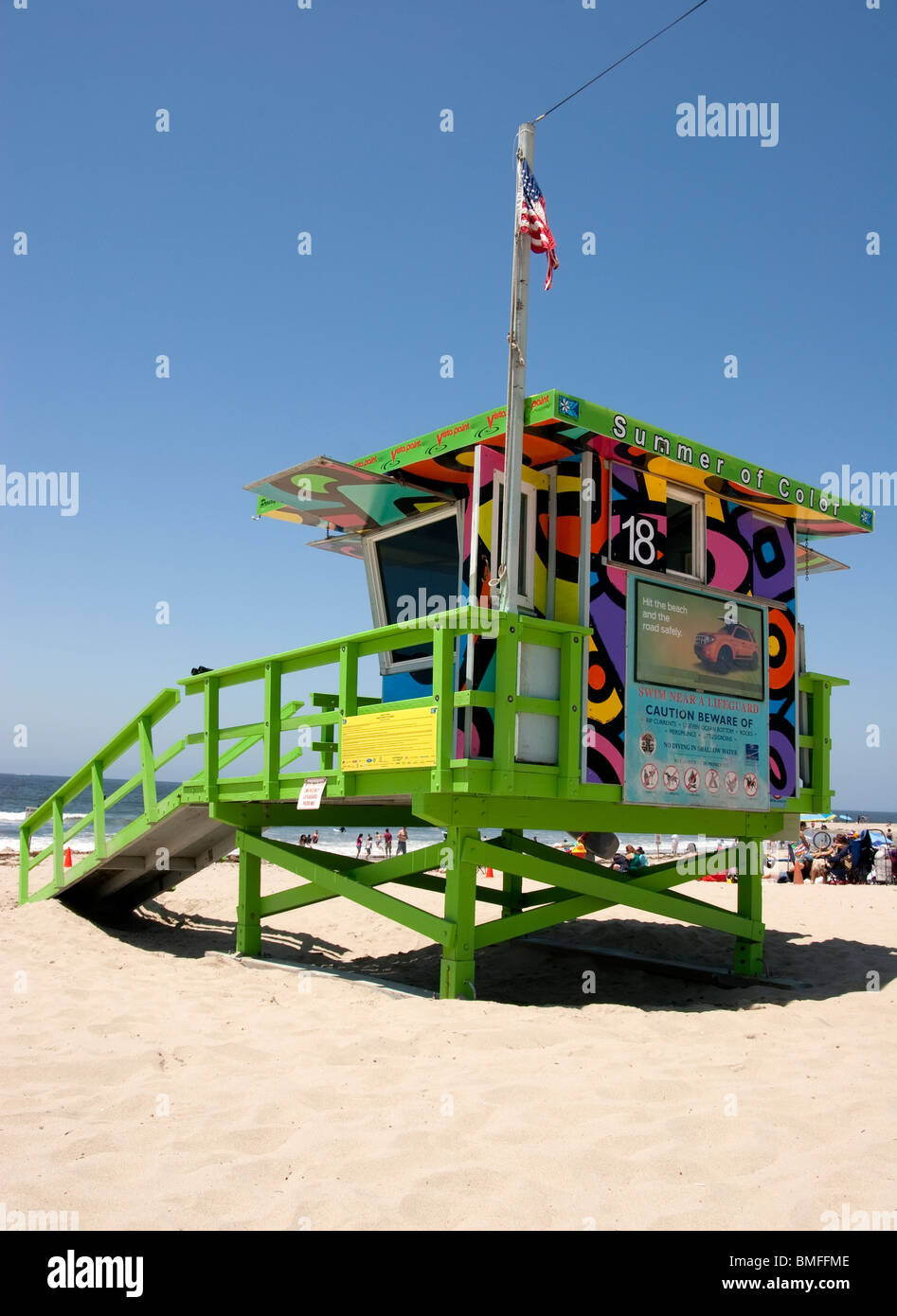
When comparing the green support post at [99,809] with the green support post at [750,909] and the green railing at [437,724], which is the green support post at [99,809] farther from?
the green support post at [750,909]

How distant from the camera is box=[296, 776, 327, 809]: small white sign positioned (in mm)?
7996

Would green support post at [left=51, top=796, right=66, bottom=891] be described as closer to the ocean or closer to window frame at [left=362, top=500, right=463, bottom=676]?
window frame at [left=362, top=500, right=463, bottom=676]

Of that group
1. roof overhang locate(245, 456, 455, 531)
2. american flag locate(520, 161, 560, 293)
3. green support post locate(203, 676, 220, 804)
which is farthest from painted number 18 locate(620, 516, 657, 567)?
green support post locate(203, 676, 220, 804)

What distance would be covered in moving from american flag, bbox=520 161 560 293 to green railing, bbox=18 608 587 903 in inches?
98.3

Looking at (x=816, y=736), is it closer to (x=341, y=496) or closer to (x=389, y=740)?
(x=389, y=740)

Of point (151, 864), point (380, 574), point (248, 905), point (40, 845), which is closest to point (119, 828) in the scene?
point (40, 845)

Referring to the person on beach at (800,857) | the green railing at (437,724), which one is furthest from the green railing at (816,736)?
the person on beach at (800,857)

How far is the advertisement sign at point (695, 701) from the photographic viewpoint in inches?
309

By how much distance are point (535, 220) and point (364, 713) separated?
3.61 m

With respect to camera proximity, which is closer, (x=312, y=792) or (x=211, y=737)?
(x=312, y=792)

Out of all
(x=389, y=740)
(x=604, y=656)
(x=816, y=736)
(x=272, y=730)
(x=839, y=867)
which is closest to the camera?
(x=389, y=740)

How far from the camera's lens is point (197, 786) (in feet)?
32.9

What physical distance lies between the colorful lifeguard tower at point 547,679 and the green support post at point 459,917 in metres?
0.02

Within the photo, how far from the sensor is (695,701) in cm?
832
